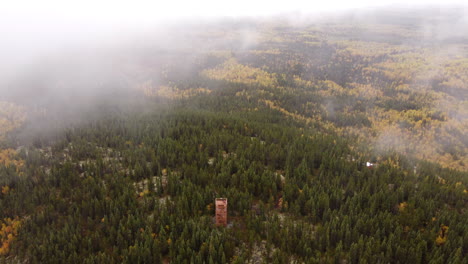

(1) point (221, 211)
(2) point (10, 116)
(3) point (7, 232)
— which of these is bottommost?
(2) point (10, 116)

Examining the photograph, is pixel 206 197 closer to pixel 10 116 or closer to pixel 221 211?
pixel 221 211

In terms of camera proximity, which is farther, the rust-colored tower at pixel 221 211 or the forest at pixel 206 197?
the rust-colored tower at pixel 221 211

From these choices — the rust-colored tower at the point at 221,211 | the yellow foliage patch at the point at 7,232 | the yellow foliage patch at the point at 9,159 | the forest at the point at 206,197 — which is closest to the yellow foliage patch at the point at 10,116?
the forest at the point at 206,197

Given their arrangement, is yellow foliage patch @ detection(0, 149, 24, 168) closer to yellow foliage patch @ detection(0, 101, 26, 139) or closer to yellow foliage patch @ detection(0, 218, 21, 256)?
yellow foliage patch @ detection(0, 218, 21, 256)

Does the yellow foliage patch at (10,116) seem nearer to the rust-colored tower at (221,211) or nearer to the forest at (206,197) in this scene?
the forest at (206,197)

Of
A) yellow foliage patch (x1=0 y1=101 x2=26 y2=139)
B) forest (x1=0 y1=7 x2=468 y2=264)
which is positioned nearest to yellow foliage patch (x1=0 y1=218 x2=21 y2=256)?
forest (x1=0 y1=7 x2=468 y2=264)

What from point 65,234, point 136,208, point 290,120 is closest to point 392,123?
point 290,120

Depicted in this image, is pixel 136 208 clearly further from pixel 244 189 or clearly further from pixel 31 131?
pixel 31 131

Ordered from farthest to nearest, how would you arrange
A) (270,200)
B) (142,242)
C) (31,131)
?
(31,131), (270,200), (142,242)

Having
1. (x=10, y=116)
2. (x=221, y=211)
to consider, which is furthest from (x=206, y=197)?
(x=10, y=116)
